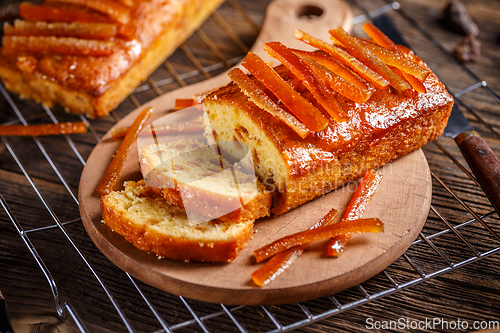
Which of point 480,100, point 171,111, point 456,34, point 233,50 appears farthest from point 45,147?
point 456,34

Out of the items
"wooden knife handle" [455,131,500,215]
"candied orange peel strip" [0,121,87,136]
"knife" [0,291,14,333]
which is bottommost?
"wooden knife handle" [455,131,500,215]

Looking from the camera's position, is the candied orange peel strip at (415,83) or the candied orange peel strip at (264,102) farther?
the candied orange peel strip at (415,83)

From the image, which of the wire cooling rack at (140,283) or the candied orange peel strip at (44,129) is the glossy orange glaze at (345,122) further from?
the candied orange peel strip at (44,129)

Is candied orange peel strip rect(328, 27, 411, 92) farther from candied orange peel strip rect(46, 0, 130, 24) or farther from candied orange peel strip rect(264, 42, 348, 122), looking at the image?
candied orange peel strip rect(46, 0, 130, 24)

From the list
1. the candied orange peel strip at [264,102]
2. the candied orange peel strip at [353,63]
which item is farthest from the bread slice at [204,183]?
the candied orange peel strip at [353,63]

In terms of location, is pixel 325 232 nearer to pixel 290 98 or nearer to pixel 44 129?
pixel 290 98

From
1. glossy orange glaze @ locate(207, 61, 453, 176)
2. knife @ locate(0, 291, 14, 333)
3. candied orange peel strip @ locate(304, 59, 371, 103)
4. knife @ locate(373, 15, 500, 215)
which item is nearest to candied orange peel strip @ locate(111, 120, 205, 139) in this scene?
glossy orange glaze @ locate(207, 61, 453, 176)

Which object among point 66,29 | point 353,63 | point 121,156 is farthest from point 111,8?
point 353,63
